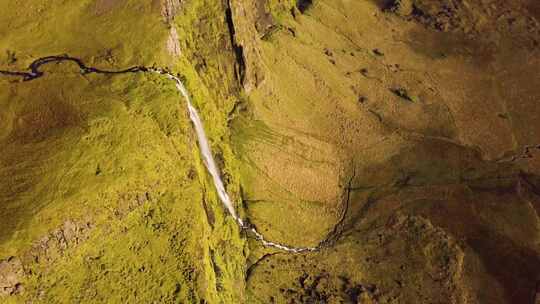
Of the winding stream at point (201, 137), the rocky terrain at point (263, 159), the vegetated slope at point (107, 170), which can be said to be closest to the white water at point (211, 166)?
the winding stream at point (201, 137)

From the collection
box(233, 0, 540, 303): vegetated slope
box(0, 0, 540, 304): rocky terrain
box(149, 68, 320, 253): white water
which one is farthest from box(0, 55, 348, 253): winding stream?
box(233, 0, 540, 303): vegetated slope

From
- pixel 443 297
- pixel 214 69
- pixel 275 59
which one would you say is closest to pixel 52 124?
pixel 214 69

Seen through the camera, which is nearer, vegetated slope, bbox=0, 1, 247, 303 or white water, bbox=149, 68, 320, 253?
vegetated slope, bbox=0, 1, 247, 303

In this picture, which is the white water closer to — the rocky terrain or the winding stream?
the winding stream

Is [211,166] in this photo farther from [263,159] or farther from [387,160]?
[387,160]

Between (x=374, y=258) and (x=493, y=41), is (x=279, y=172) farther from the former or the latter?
(x=493, y=41)
